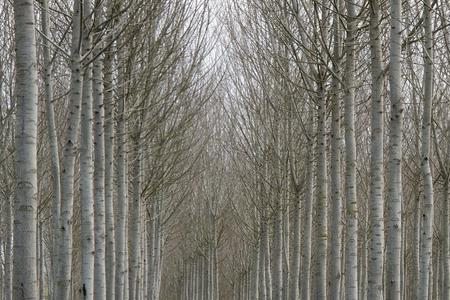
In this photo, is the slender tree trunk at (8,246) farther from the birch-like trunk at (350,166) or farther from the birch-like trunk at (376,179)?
the birch-like trunk at (376,179)

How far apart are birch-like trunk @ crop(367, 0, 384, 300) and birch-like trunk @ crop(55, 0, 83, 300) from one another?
2.46 meters

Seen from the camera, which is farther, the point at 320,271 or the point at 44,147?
the point at 44,147

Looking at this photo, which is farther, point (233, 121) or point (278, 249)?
point (233, 121)

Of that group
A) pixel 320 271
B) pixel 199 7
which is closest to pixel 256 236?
pixel 320 271

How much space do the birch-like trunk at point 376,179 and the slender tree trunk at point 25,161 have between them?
2667 mm

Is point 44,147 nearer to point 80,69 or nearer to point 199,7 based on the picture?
point 199,7

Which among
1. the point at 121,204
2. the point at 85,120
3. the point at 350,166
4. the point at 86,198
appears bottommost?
the point at 121,204

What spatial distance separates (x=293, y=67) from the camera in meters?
9.09

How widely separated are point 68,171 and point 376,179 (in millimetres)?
2600

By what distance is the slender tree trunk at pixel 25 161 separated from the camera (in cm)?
344

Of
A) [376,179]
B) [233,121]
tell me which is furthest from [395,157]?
[233,121]

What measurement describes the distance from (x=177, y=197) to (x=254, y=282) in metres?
2.73

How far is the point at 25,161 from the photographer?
3498 millimetres

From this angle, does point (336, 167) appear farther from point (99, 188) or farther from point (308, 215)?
point (99, 188)
